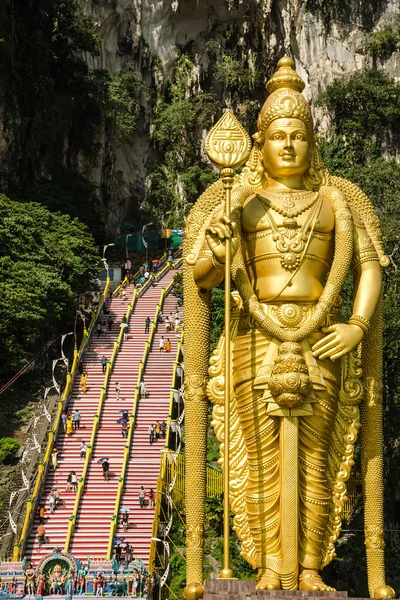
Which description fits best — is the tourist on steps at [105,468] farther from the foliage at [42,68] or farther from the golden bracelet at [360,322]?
the foliage at [42,68]

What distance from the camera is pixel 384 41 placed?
109 ft

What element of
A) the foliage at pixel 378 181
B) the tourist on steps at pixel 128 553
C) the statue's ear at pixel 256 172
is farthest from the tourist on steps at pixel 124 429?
the statue's ear at pixel 256 172

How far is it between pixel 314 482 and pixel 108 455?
1100cm

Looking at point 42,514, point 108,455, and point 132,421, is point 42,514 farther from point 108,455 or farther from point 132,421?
point 132,421

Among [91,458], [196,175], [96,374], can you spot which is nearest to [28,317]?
[96,374]

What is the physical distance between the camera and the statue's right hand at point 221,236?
9.47m

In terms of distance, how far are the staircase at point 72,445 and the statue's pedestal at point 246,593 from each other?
9034 mm

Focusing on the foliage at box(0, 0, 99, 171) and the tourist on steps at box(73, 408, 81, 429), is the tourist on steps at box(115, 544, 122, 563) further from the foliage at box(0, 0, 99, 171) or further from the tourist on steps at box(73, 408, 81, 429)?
the foliage at box(0, 0, 99, 171)

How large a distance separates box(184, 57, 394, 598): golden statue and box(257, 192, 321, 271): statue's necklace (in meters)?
0.01

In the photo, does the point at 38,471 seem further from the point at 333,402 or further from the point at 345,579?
the point at 333,402

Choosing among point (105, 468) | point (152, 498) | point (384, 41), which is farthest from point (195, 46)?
point (152, 498)

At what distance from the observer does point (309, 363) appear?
973 centimetres

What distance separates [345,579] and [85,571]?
3538 millimetres

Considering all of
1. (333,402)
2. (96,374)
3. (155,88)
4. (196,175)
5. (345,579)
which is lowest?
(345,579)
